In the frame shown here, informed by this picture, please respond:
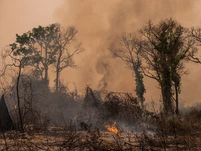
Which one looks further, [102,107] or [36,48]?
[36,48]

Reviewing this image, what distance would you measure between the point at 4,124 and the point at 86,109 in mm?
6350

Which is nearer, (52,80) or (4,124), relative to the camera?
(4,124)

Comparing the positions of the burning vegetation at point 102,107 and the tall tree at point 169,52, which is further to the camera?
the tall tree at point 169,52

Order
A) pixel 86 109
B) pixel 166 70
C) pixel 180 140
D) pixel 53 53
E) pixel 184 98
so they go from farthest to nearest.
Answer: pixel 184 98, pixel 53 53, pixel 166 70, pixel 86 109, pixel 180 140

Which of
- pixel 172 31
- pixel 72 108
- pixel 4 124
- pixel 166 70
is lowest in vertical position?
pixel 4 124

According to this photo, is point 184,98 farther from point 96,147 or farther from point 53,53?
point 96,147

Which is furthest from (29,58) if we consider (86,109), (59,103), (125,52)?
(86,109)

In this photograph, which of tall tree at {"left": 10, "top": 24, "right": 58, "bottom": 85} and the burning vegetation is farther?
tall tree at {"left": 10, "top": 24, "right": 58, "bottom": 85}

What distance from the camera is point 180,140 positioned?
15.1 meters

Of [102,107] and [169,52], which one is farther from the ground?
[169,52]

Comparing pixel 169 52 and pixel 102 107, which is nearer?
pixel 102 107

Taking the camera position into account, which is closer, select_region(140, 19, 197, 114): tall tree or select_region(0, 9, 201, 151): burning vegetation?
select_region(0, 9, 201, 151): burning vegetation

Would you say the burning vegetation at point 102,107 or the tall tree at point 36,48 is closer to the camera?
the burning vegetation at point 102,107

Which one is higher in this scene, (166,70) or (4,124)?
(166,70)
